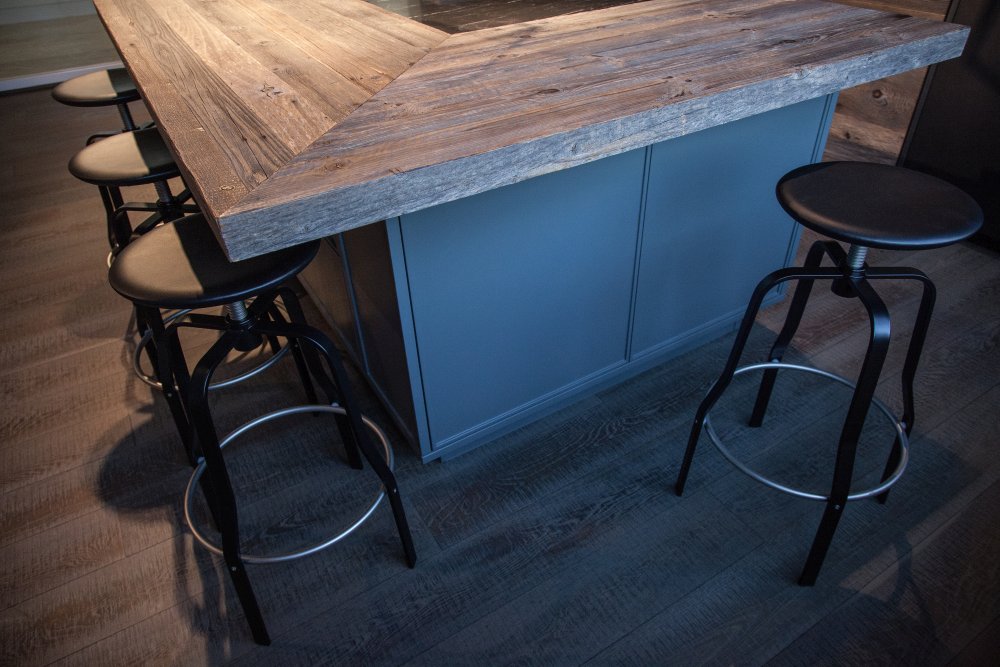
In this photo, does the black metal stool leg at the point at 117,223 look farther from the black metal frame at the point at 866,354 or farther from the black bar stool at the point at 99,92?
the black metal frame at the point at 866,354

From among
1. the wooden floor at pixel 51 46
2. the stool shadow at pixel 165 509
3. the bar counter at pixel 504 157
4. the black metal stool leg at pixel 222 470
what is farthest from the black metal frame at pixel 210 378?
the wooden floor at pixel 51 46

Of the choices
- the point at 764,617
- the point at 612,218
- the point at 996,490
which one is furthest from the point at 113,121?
the point at 996,490

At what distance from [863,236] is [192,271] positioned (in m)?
1.17

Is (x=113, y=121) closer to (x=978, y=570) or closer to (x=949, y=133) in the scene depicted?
(x=949, y=133)

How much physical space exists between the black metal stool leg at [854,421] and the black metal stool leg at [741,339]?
0.30 ft

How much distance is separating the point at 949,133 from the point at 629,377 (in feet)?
5.86

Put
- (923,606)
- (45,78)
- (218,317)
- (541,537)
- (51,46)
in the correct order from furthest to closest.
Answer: (45,78), (51,46), (541,537), (923,606), (218,317)

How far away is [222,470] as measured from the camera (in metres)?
1.19

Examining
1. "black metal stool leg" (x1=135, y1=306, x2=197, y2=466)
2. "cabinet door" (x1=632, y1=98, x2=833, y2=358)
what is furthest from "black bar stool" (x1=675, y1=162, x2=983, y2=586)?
"black metal stool leg" (x1=135, y1=306, x2=197, y2=466)

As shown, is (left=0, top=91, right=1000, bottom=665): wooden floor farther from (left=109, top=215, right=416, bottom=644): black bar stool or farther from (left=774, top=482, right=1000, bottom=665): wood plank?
(left=109, top=215, right=416, bottom=644): black bar stool

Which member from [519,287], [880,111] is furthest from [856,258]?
[880,111]

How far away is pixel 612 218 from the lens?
1600 mm

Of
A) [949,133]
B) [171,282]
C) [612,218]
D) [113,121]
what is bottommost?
[113,121]

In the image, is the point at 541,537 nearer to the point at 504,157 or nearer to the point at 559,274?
the point at 559,274
